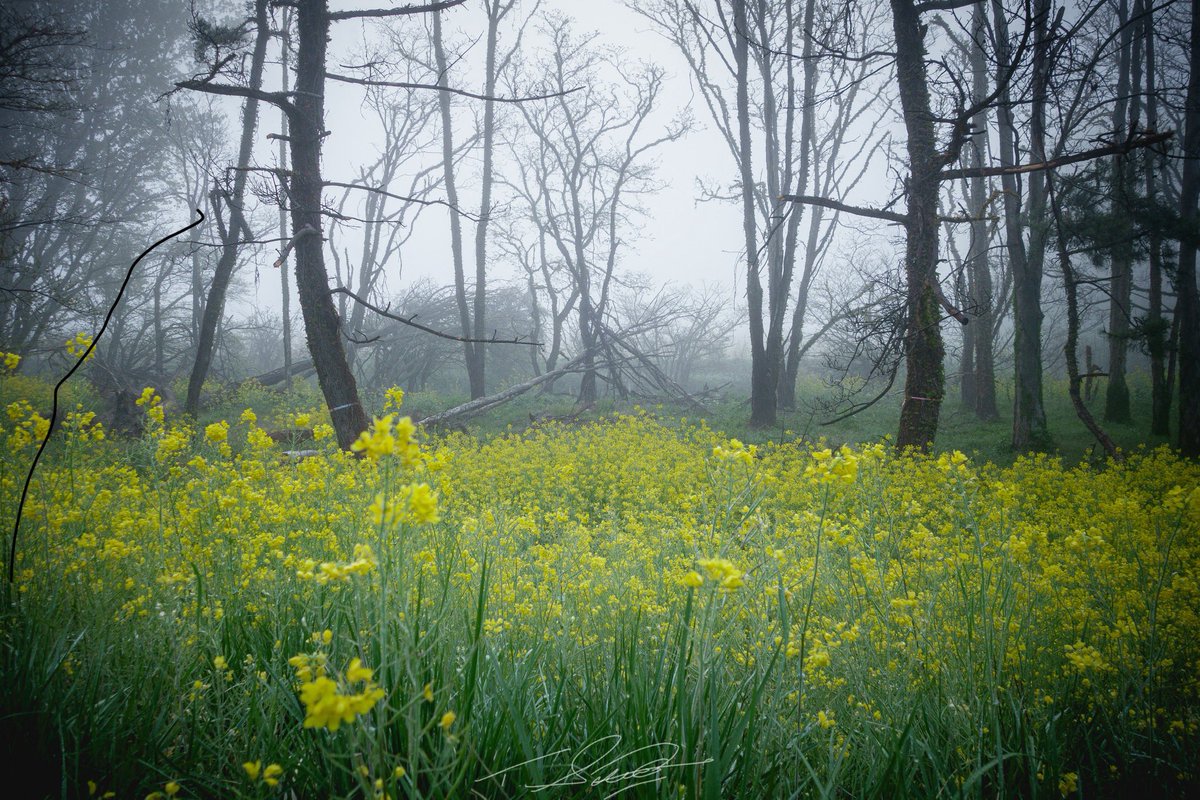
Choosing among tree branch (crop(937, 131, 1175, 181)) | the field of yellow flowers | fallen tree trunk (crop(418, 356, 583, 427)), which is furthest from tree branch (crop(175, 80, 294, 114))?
tree branch (crop(937, 131, 1175, 181))

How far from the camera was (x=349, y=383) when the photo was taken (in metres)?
6.03

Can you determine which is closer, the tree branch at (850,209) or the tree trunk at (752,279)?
the tree branch at (850,209)

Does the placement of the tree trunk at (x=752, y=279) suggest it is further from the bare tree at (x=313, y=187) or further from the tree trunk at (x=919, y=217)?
the bare tree at (x=313, y=187)

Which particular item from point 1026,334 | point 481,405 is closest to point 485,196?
point 481,405

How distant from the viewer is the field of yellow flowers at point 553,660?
1.32 m

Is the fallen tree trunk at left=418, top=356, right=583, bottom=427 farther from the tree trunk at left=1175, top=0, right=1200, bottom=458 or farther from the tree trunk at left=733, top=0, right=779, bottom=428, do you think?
the tree trunk at left=1175, top=0, right=1200, bottom=458

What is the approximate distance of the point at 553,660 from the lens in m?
2.15

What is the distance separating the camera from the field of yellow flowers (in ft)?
4.33

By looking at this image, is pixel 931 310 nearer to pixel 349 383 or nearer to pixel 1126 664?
pixel 1126 664

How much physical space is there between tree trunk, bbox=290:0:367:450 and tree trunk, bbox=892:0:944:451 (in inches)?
259

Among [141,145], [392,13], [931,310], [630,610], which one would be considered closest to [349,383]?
[392,13]

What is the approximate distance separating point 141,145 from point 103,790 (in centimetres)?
1368

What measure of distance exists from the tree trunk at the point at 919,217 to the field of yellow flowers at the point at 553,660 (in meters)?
3.40
